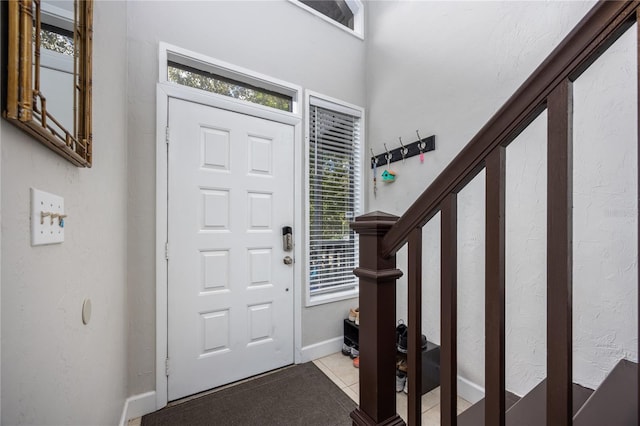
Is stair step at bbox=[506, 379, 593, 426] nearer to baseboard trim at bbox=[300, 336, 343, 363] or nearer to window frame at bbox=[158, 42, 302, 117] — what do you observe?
baseboard trim at bbox=[300, 336, 343, 363]

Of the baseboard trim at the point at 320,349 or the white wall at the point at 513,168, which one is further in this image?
the baseboard trim at the point at 320,349

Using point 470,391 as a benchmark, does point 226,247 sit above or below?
above

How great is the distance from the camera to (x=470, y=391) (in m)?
1.80

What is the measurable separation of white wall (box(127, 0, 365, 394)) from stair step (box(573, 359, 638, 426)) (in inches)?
69.4

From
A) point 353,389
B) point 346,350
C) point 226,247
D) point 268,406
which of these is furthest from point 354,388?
point 226,247

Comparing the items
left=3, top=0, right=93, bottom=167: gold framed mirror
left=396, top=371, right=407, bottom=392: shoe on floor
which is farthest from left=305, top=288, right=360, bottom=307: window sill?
left=3, top=0, right=93, bottom=167: gold framed mirror

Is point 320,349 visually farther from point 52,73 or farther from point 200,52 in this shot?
point 200,52

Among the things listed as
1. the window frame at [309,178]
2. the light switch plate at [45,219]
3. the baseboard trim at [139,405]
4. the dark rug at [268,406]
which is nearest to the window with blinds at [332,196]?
the window frame at [309,178]

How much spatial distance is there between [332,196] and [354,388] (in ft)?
5.11

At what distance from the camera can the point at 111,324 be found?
1.28 meters

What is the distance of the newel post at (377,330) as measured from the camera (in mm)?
853

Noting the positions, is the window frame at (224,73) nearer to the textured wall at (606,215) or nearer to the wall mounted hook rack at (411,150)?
the wall mounted hook rack at (411,150)

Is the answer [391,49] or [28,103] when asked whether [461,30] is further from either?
[28,103]

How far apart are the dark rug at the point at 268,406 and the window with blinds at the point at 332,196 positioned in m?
0.75
